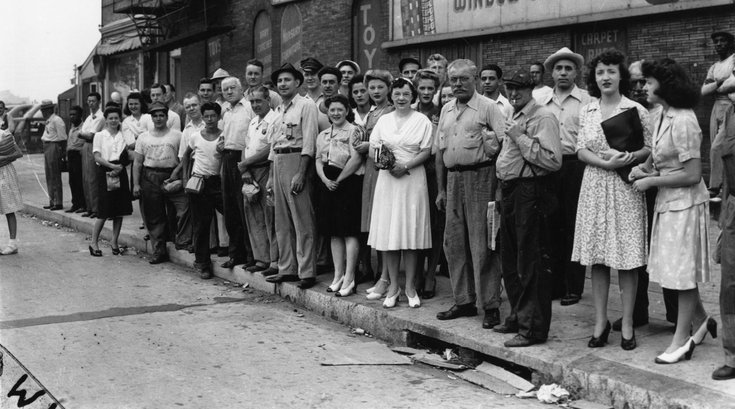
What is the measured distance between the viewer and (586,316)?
6.59 m

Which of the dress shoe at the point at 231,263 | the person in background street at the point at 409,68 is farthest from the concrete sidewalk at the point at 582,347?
the person in background street at the point at 409,68

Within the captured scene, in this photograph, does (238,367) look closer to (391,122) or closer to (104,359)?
(104,359)

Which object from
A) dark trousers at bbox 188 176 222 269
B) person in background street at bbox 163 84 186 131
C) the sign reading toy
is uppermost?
the sign reading toy

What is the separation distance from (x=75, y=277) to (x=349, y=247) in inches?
140

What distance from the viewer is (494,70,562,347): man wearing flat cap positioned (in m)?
5.84

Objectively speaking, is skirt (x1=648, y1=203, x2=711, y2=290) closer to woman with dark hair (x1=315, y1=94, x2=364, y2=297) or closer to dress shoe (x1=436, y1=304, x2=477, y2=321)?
dress shoe (x1=436, y1=304, x2=477, y2=321)

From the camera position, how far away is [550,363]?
547 cm

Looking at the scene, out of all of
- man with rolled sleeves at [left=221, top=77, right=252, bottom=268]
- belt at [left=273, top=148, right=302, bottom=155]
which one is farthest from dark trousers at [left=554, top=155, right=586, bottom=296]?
man with rolled sleeves at [left=221, top=77, right=252, bottom=268]

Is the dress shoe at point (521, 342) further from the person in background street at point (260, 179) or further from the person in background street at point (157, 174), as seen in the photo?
the person in background street at point (157, 174)

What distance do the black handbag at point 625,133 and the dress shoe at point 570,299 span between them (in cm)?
174

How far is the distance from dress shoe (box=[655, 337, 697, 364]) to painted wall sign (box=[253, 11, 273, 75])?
52.7ft

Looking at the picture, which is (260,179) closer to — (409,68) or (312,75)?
(312,75)

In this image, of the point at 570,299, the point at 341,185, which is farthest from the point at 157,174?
the point at 570,299

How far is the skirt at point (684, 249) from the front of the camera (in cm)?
521
